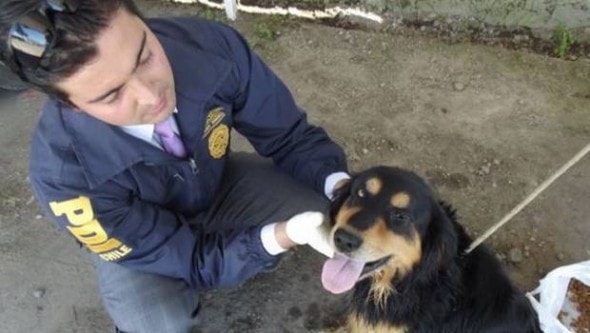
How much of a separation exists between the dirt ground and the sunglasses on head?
1658 millimetres

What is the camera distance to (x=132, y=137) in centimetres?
208

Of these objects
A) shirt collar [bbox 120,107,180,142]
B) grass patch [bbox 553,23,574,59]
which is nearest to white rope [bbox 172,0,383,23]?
grass patch [bbox 553,23,574,59]

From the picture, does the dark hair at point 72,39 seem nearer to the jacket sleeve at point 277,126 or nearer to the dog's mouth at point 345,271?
the jacket sleeve at point 277,126

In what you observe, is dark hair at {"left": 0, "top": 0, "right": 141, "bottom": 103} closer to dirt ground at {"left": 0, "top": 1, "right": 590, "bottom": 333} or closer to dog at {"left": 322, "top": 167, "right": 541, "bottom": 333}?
dog at {"left": 322, "top": 167, "right": 541, "bottom": 333}

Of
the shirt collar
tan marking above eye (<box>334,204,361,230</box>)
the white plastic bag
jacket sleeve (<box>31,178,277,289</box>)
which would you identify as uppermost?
the shirt collar

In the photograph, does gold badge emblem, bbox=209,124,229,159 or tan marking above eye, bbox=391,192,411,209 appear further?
gold badge emblem, bbox=209,124,229,159

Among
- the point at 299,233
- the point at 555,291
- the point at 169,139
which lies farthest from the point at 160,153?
the point at 555,291

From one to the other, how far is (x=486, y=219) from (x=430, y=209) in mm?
1199

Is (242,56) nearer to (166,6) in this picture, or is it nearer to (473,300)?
(473,300)

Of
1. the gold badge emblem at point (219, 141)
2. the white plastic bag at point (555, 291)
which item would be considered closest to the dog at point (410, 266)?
the white plastic bag at point (555, 291)

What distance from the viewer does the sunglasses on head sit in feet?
5.05

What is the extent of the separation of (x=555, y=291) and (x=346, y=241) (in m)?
1.14

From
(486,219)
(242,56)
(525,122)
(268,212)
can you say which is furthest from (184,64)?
(525,122)

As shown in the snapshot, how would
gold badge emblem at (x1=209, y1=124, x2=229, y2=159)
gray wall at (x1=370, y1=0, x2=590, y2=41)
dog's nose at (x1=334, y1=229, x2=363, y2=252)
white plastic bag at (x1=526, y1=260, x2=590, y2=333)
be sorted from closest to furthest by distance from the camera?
dog's nose at (x1=334, y1=229, x2=363, y2=252) → gold badge emblem at (x1=209, y1=124, x2=229, y2=159) → white plastic bag at (x1=526, y1=260, x2=590, y2=333) → gray wall at (x1=370, y1=0, x2=590, y2=41)
